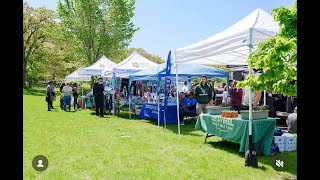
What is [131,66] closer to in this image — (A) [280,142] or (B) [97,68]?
(B) [97,68]

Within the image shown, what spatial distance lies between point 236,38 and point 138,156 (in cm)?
254

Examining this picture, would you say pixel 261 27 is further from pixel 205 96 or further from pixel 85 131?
pixel 85 131

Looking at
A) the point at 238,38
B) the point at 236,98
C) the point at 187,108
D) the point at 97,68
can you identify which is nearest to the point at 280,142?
the point at 238,38

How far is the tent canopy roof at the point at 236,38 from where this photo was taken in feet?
16.1

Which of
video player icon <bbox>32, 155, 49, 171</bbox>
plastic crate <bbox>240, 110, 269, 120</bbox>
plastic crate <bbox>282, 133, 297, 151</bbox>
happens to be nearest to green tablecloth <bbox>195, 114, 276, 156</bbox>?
plastic crate <bbox>240, 110, 269, 120</bbox>

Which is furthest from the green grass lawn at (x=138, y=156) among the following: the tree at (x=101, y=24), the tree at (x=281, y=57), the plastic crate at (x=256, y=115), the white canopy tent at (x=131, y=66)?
the tree at (x=101, y=24)

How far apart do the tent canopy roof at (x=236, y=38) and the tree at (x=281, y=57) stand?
156 cm

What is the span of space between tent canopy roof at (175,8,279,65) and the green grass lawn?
1.78 m

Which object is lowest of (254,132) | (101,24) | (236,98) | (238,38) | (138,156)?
(138,156)

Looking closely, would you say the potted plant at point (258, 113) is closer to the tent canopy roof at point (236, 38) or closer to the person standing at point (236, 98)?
the tent canopy roof at point (236, 38)

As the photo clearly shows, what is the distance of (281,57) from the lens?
3.04 metres

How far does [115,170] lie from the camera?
452 centimetres
